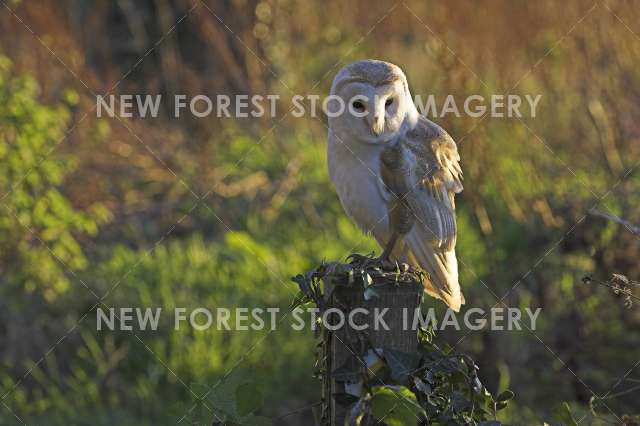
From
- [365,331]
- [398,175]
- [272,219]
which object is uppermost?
[398,175]

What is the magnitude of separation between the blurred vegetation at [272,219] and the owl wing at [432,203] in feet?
4.41

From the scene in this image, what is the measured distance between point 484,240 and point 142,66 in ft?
13.9

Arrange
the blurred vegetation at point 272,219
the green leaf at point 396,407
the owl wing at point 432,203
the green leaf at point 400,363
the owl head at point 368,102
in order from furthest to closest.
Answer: the blurred vegetation at point 272,219
the owl wing at point 432,203
the owl head at point 368,102
the green leaf at point 400,363
the green leaf at point 396,407

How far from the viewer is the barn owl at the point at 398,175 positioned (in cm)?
312

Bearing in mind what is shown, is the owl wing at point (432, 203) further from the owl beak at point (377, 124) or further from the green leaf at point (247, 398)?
the green leaf at point (247, 398)

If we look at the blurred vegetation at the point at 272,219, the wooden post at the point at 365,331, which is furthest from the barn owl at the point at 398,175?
the blurred vegetation at the point at 272,219

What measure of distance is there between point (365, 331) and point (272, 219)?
4.00 m

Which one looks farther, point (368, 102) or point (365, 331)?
point (368, 102)

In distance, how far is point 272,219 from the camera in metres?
6.32

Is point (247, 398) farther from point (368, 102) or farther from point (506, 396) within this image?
point (368, 102)

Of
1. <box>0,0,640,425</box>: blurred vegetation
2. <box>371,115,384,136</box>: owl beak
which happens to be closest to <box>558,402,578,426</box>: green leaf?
<box>371,115,384,136</box>: owl beak

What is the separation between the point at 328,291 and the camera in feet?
7.88

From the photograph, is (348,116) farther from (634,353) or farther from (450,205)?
(634,353)

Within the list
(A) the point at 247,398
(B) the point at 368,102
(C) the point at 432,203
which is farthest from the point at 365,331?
(C) the point at 432,203
